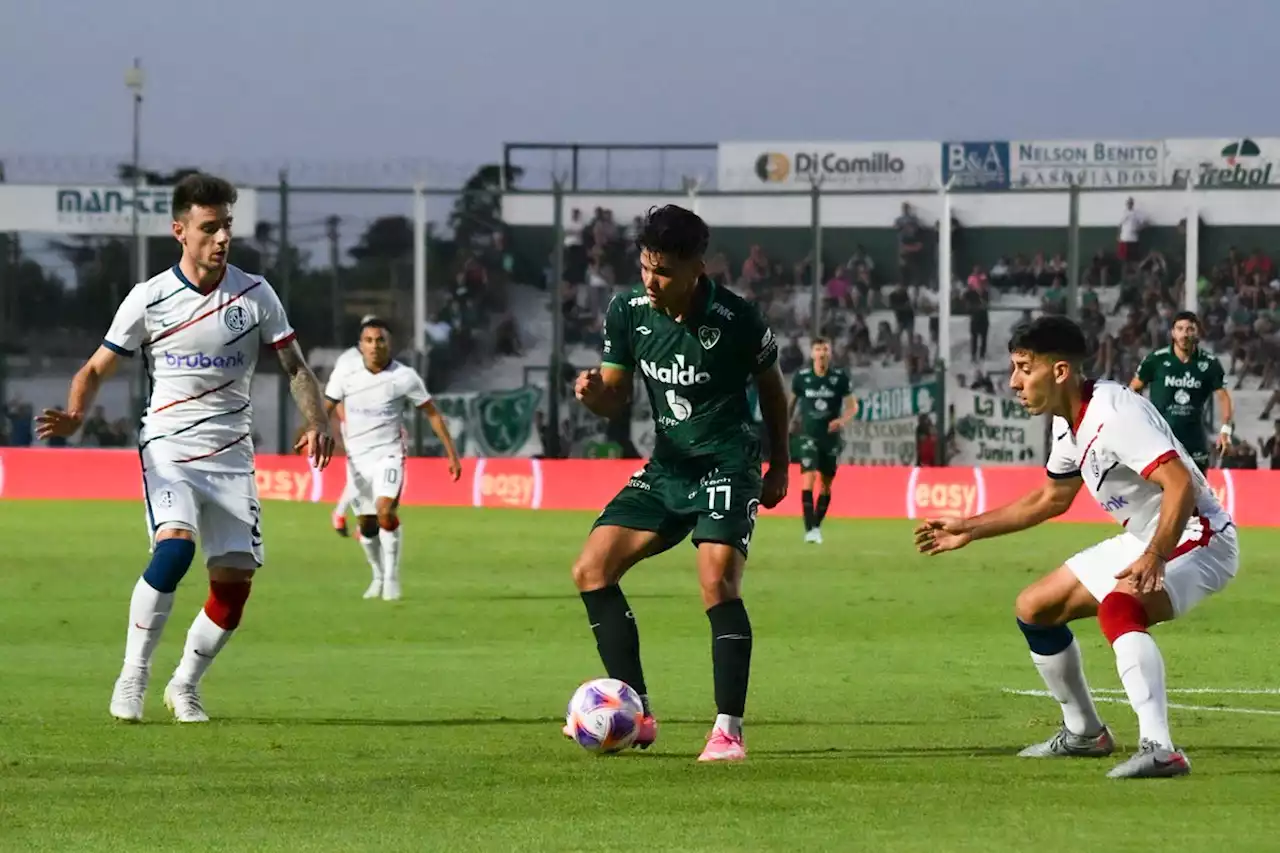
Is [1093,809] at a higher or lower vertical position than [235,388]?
lower

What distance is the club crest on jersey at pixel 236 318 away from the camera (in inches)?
424

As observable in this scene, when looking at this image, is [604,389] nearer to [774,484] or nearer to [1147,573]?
[774,484]

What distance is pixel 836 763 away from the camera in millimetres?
9234

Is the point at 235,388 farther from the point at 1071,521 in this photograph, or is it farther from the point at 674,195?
the point at 674,195

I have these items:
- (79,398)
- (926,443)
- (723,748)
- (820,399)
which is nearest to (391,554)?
(79,398)

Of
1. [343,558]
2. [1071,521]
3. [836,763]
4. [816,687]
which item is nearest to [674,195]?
[1071,521]

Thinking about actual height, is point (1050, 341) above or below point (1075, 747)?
above

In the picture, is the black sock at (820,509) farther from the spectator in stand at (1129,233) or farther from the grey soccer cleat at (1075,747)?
the grey soccer cleat at (1075,747)

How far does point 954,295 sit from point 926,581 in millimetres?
21755

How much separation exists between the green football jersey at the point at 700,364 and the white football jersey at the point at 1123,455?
126 centimetres

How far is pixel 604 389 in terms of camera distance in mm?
9406

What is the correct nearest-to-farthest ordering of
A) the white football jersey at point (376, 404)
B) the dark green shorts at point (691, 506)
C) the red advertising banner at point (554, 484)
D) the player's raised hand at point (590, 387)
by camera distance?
the player's raised hand at point (590, 387) < the dark green shorts at point (691, 506) < the white football jersey at point (376, 404) < the red advertising banner at point (554, 484)

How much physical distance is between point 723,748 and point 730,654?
0.37m

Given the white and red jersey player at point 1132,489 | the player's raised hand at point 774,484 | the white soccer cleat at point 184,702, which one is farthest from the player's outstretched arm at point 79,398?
the white and red jersey player at point 1132,489
